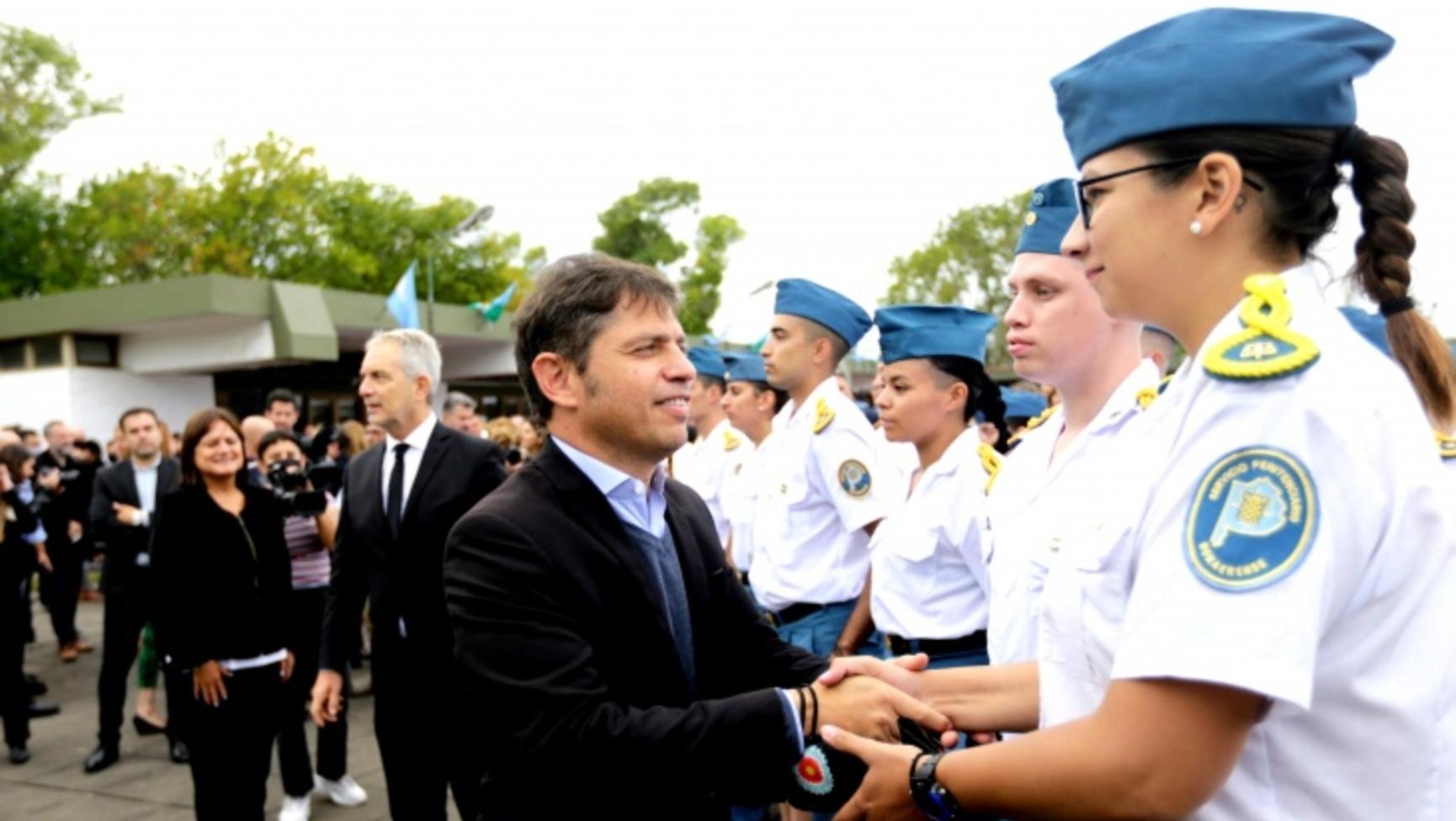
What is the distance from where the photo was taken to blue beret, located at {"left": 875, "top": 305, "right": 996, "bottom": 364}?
417 cm

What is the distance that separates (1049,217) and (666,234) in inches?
1590

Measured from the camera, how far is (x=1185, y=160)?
1345 mm

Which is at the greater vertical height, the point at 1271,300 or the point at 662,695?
the point at 1271,300

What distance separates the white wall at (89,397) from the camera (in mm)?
18594

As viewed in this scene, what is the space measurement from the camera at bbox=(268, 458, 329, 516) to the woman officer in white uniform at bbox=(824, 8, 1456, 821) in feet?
14.6

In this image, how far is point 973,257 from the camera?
128 feet

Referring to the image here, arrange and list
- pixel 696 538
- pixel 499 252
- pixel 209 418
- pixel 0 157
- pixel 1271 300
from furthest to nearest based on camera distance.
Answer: pixel 499 252, pixel 0 157, pixel 209 418, pixel 696 538, pixel 1271 300

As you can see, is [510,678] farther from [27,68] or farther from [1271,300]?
[27,68]

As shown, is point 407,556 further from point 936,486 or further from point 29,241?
point 29,241

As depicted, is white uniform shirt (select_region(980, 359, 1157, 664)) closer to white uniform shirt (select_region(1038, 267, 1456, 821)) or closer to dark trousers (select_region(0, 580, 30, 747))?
white uniform shirt (select_region(1038, 267, 1456, 821))

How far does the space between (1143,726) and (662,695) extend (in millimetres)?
961

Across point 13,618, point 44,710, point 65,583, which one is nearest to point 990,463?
point 13,618

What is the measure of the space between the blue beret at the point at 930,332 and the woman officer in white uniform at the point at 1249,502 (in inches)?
104

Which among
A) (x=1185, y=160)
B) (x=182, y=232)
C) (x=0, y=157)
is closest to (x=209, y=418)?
(x=1185, y=160)
